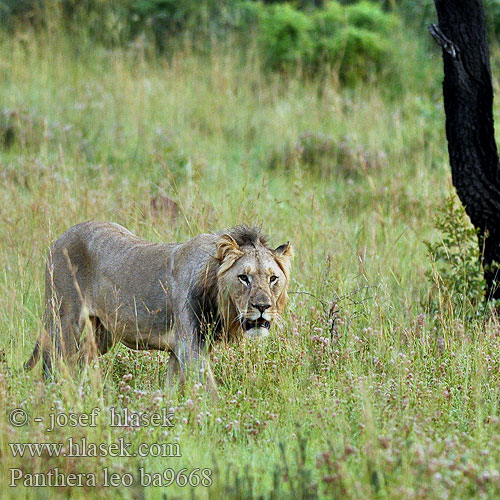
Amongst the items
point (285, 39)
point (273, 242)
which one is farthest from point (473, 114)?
point (285, 39)

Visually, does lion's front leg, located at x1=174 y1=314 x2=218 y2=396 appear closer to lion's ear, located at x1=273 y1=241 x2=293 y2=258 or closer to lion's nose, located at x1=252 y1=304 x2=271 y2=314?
lion's nose, located at x1=252 y1=304 x2=271 y2=314

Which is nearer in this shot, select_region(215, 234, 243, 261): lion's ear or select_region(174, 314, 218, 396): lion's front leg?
select_region(174, 314, 218, 396): lion's front leg

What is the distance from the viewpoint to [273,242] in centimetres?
748

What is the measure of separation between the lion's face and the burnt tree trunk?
7.16 ft

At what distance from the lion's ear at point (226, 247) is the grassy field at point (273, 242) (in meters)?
0.69

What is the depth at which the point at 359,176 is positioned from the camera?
10.6m

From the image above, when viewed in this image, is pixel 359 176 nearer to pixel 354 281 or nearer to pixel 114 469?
pixel 354 281

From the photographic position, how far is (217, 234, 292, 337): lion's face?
5156 millimetres

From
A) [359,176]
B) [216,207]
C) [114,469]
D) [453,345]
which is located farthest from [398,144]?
[114,469]

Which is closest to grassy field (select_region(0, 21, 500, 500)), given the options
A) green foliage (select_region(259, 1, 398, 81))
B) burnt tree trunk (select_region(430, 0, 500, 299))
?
green foliage (select_region(259, 1, 398, 81))

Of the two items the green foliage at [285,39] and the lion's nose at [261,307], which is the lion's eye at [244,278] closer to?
the lion's nose at [261,307]

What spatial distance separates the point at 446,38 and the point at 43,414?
14.3 ft

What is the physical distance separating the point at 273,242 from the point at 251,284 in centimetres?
226

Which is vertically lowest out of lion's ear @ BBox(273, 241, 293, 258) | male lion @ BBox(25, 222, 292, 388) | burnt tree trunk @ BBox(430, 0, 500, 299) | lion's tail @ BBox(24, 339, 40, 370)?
lion's tail @ BBox(24, 339, 40, 370)
